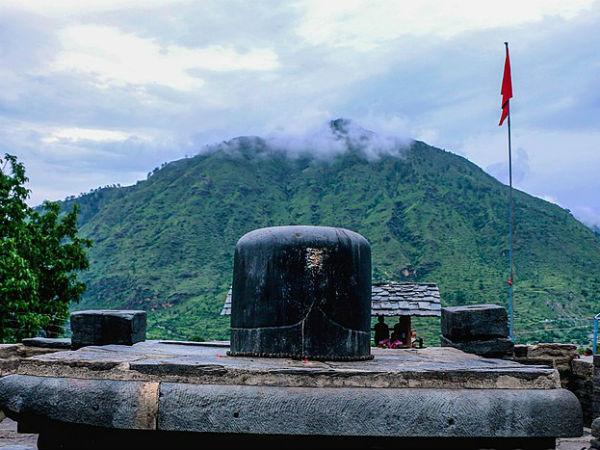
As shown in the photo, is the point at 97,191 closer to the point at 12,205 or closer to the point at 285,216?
the point at 285,216

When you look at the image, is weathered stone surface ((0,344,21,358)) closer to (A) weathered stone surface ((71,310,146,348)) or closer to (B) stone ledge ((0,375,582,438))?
(A) weathered stone surface ((71,310,146,348))

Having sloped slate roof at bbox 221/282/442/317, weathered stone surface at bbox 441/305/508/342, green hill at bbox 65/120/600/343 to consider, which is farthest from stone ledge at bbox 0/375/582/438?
green hill at bbox 65/120/600/343

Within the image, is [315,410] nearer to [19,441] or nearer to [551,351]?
[19,441]

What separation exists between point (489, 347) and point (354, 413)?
2.70 metres

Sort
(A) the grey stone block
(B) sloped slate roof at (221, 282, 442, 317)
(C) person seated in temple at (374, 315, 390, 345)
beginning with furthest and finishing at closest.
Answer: (C) person seated in temple at (374, 315, 390, 345), (B) sloped slate roof at (221, 282, 442, 317), (A) the grey stone block

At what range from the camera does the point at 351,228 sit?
50625 millimetres

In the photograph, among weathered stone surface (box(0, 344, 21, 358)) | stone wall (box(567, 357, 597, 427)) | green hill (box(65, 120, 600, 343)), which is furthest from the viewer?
green hill (box(65, 120, 600, 343))

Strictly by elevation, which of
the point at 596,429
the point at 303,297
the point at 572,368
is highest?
the point at 303,297

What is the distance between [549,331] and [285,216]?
97.9 ft

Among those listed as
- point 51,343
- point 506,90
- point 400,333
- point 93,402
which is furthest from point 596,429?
point 506,90

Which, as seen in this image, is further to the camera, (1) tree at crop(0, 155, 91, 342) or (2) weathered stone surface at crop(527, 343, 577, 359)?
(1) tree at crop(0, 155, 91, 342)

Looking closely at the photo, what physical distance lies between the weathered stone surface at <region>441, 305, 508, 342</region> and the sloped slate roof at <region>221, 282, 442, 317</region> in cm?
744

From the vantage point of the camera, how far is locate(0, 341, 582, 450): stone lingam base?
4.51m

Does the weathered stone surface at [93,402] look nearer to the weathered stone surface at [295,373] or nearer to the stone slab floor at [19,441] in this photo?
the weathered stone surface at [295,373]
